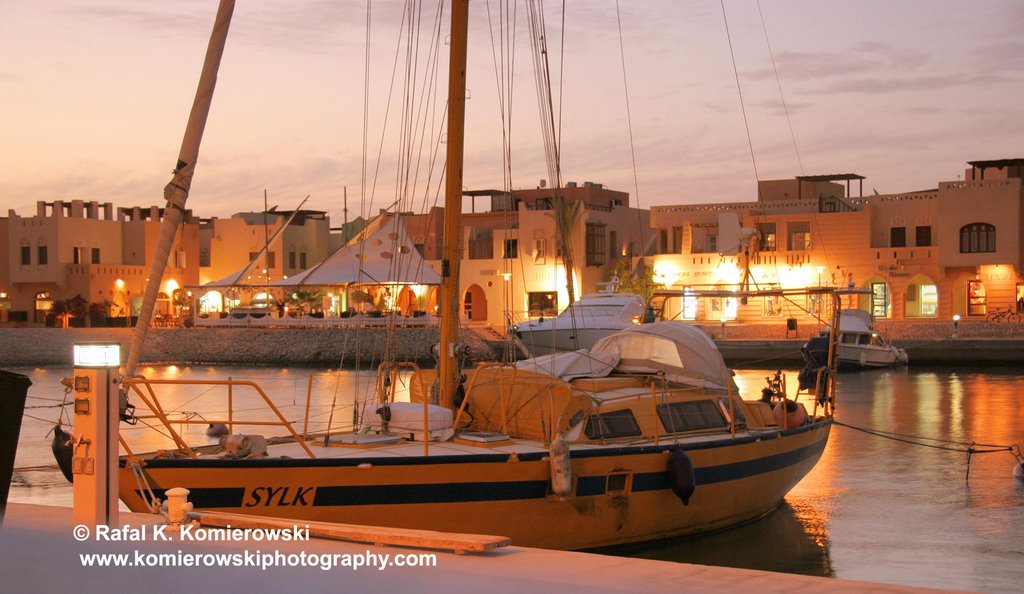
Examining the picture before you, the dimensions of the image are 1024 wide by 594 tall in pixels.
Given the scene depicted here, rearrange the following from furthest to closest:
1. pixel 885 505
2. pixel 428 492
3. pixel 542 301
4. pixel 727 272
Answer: pixel 542 301, pixel 727 272, pixel 885 505, pixel 428 492

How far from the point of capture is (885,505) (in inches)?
756

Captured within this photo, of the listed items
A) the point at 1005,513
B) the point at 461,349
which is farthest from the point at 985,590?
the point at 461,349

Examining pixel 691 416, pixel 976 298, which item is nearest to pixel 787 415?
pixel 691 416

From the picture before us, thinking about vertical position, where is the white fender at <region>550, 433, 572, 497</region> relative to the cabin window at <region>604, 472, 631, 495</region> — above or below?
above

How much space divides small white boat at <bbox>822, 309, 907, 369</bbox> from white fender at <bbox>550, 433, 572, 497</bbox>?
4002 cm

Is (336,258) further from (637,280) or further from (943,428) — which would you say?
(943,428)

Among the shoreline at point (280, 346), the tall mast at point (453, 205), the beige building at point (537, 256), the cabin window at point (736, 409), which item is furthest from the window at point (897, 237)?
the tall mast at point (453, 205)

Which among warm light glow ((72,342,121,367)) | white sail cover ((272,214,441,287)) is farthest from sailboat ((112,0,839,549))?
white sail cover ((272,214,441,287))

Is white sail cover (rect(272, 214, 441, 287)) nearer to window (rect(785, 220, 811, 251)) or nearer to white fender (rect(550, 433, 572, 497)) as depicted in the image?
window (rect(785, 220, 811, 251))

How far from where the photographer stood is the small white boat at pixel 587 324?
4841cm

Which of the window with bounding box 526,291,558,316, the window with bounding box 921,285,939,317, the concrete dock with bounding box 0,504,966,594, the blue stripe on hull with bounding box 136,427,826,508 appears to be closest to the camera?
the concrete dock with bounding box 0,504,966,594

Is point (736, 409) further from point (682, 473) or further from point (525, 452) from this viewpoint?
point (525, 452)

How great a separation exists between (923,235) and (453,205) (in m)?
50.4

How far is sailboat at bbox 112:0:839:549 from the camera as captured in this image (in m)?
12.3
